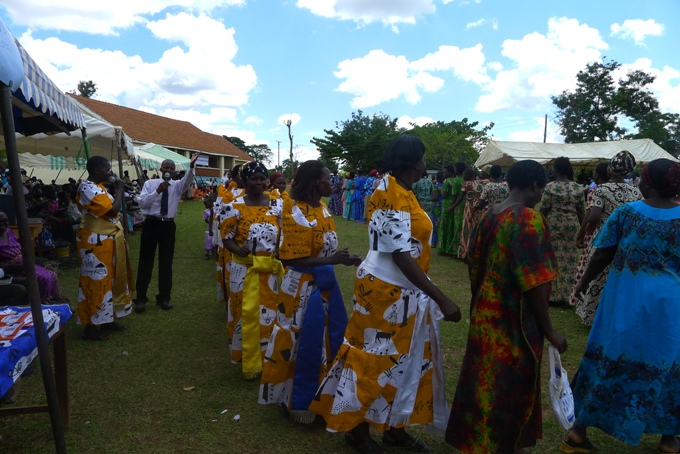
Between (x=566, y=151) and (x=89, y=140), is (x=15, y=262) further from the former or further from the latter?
(x=566, y=151)

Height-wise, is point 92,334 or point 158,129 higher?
point 158,129

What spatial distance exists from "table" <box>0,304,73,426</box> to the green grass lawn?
29cm

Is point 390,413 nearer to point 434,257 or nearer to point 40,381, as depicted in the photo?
point 40,381

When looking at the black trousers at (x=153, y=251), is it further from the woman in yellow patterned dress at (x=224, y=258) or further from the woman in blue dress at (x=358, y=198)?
the woman in blue dress at (x=358, y=198)

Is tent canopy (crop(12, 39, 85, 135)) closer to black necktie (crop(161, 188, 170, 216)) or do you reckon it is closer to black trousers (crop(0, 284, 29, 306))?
black necktie (crop(161, 188, 170, 216))

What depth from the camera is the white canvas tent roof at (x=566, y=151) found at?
A: 20391mm

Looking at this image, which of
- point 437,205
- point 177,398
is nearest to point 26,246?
point 177,398

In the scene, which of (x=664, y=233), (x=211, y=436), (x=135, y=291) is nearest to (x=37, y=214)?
(x=135, y=291)

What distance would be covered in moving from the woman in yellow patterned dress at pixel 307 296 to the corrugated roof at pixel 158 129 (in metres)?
30.5

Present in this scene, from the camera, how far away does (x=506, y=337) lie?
2441 millimetres

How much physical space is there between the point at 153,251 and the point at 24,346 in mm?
3591

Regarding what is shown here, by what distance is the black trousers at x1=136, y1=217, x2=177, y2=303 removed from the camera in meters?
6.12

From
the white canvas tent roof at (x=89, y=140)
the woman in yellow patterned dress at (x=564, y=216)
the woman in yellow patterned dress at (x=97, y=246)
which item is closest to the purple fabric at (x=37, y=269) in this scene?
the woman in yellow patterned dress at (x=97, y=246)

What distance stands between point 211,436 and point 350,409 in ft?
3.72
